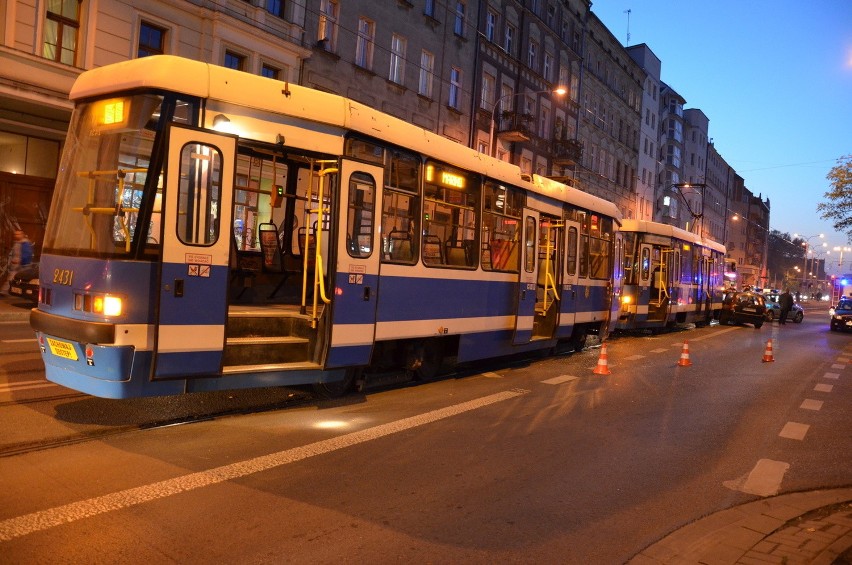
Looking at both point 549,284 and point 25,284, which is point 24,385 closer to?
point 549,284

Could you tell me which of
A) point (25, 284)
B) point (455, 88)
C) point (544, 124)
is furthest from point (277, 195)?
point (544, 124)

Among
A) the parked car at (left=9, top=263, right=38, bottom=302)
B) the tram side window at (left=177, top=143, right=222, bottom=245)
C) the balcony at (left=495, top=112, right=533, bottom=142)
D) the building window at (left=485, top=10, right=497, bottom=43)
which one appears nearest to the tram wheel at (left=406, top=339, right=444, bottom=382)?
the tram side window at (left=177, top=143, right=222, bottom=245)

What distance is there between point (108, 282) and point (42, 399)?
222 cm

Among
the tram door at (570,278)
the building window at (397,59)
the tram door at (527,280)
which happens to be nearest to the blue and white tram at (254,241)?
the tram door at (527,280)

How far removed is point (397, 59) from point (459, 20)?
193 inches

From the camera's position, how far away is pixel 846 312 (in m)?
28.4

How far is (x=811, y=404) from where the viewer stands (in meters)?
10.2

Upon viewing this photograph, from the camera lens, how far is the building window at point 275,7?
21.6m

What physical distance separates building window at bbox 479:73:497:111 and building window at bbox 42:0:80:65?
58.9ft

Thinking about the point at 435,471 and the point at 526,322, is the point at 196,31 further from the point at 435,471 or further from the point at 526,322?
the point at 435,471

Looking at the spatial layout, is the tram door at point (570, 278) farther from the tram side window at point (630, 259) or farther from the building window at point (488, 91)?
the building window at point (488, 91)

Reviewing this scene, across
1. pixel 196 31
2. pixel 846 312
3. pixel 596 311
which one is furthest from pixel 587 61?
pixel 596 311

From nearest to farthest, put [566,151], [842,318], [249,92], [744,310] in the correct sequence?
1. [249,92]
2. [744,310]
3. [842,318]
4. [566,151]

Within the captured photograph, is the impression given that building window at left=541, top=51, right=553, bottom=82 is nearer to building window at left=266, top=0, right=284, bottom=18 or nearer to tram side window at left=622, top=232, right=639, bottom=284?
tram side window at left=622, top=232, right=639, bottom=284
